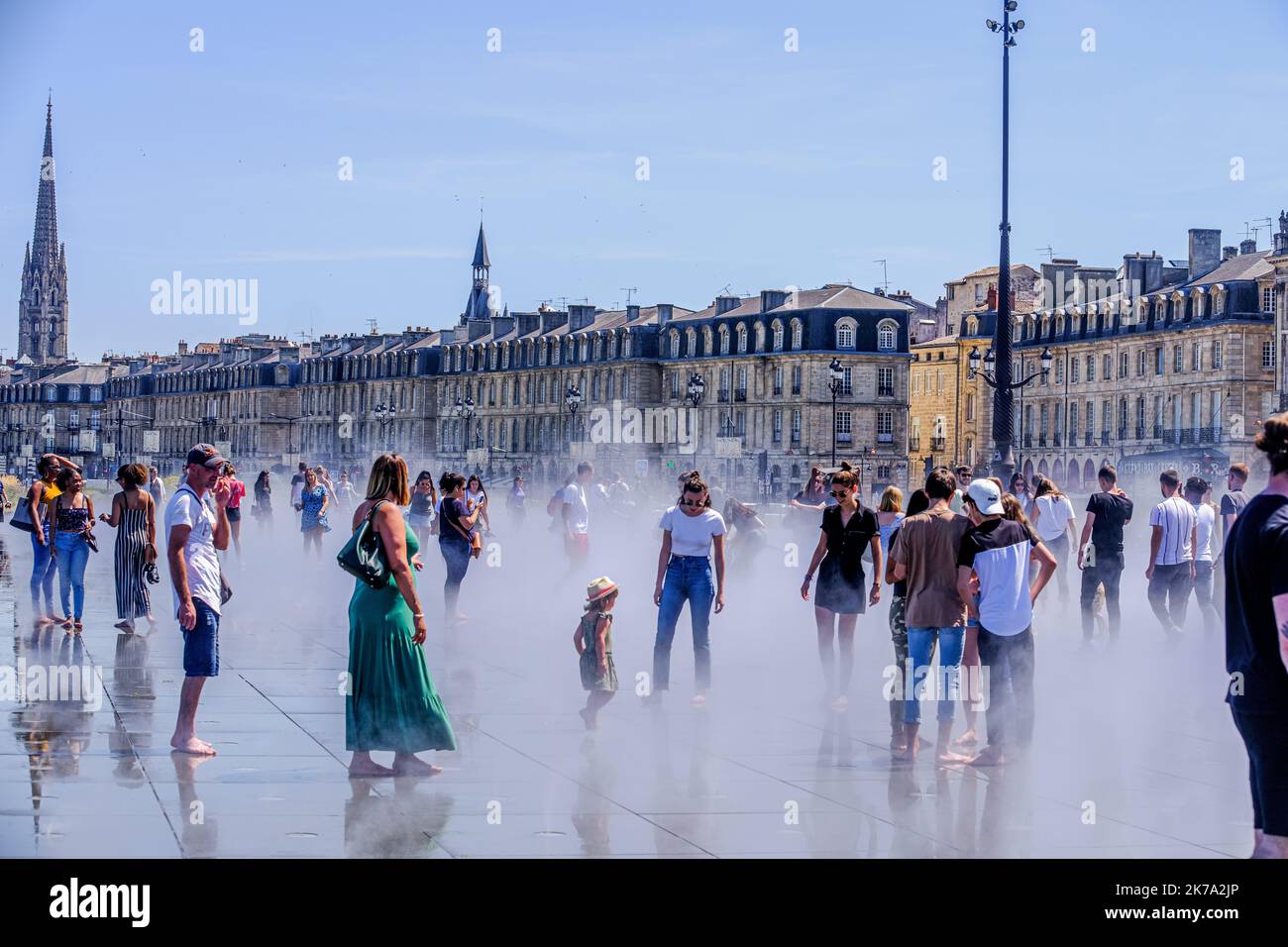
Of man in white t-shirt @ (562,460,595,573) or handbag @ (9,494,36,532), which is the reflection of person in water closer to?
handbag @ (9,494,36,532)

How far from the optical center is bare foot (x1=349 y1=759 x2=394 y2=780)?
8266 mm

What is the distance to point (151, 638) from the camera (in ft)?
46.0

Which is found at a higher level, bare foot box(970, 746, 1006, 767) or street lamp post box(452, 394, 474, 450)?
street lamp post box(452, 394, 474, 450)

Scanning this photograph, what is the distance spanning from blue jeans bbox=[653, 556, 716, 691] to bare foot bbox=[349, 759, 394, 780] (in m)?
3.44

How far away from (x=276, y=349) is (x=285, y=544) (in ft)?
357

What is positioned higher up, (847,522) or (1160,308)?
(1160,308)

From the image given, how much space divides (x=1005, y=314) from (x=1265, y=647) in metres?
17.9

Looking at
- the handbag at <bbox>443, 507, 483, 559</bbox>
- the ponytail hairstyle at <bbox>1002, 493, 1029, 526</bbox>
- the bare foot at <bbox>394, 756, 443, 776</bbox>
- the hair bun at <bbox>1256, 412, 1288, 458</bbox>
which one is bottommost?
the bare foot at <bbox>394, 756, 443, 776</bbox>

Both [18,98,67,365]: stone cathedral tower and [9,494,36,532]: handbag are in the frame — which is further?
[18,98,67,365]: stone cathedral tower

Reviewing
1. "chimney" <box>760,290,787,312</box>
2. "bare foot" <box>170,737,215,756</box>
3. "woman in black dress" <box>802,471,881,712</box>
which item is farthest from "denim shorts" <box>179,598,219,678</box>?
"chimney" <box>760,290,787,312</box>

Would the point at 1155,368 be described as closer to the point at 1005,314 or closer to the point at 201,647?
the point at 1005,314
